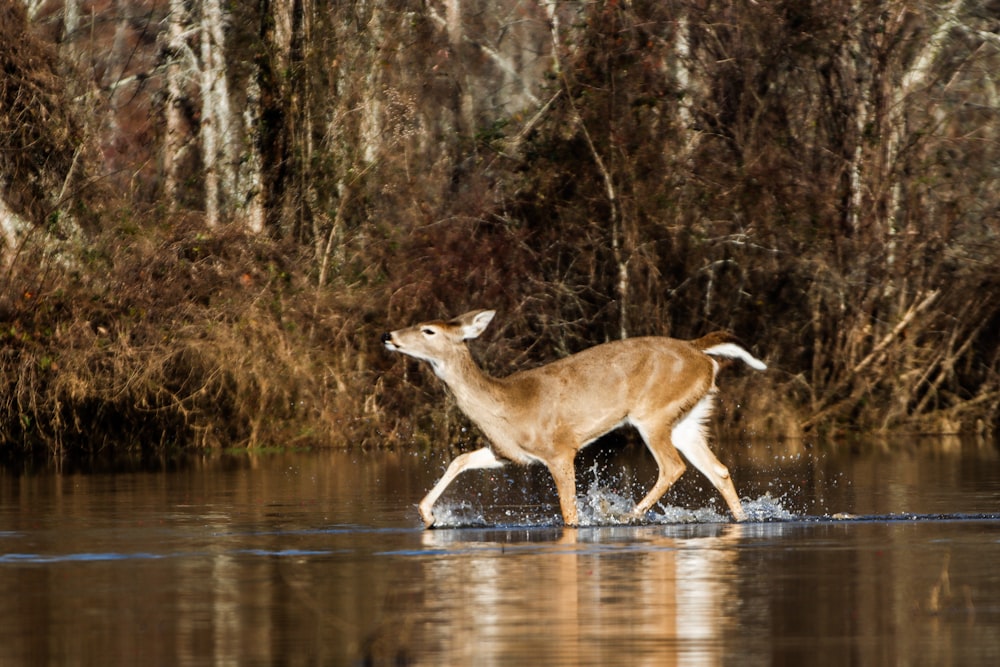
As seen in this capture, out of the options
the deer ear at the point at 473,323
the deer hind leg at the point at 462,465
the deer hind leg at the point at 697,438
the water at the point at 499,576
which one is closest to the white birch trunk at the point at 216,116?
the water at the point at 499,576

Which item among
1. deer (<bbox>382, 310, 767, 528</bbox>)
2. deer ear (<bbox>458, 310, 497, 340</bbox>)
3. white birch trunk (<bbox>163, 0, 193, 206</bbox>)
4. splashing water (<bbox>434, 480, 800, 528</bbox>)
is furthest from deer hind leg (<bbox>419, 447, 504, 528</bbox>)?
white birch trunk (<bbox>163, 0, 193, 206</bbox>)

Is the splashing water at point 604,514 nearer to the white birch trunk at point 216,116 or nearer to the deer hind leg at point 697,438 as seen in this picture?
the deer hind leg at point 697,438

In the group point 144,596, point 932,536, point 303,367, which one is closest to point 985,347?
point 303,367

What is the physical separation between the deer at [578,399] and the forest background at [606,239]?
9.58m

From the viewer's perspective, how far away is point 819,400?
82.8 ft

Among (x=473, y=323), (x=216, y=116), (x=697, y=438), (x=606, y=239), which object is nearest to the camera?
(x=473, y=323)

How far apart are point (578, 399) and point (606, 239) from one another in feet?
37.8

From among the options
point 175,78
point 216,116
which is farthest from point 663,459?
point 175,78

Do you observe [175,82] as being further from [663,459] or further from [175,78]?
[663,459]

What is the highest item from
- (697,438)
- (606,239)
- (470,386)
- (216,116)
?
(216,116)

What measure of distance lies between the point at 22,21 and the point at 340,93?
4938 mm

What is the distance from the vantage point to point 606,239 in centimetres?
2550

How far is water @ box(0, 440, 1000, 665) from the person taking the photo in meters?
7.78

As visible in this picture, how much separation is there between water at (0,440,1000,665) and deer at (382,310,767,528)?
1.38 feet
